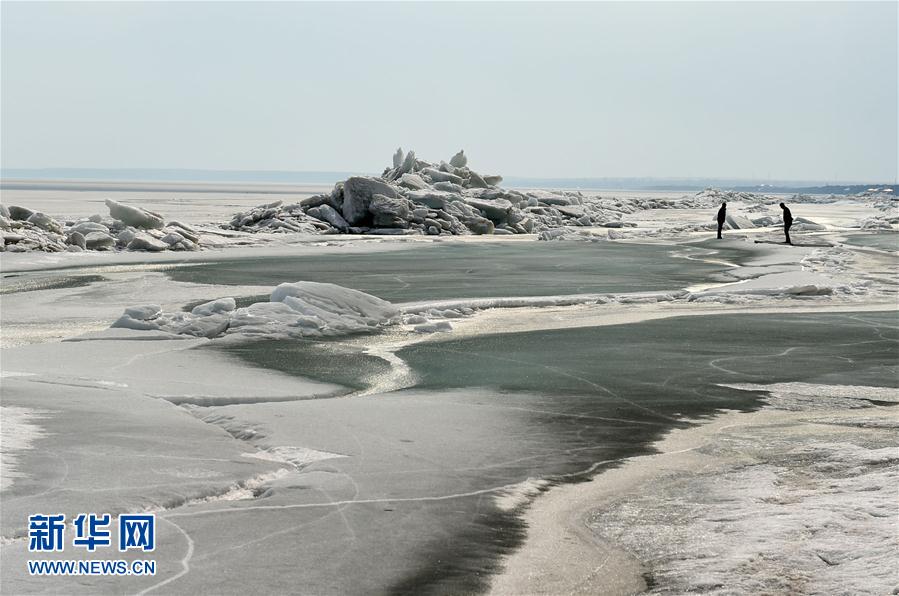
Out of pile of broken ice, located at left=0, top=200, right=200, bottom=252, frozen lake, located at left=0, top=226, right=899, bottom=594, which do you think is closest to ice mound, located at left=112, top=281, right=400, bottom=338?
frozen lake, located at left=0, top=226, right=899, bottom=594

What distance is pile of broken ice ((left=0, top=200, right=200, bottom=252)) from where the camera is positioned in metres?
21.5

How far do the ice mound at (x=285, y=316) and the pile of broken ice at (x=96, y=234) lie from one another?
11.7 metres

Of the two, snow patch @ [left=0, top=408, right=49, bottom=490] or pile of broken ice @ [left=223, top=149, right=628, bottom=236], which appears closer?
snow patch @ [left=0, top=408, right=49, bottom=490]

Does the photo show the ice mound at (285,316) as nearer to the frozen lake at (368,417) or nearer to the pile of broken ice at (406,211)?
the frozen lake at (368,417)

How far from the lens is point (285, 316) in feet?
36.4

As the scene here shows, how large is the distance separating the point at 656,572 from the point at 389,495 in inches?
60.6

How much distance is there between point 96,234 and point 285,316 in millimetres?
13953

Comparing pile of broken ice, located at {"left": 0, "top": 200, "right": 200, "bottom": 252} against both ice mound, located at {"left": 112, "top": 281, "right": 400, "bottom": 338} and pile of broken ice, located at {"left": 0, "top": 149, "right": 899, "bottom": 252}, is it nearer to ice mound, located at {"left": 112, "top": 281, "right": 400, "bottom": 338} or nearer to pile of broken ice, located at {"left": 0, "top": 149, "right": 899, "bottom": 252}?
pile of broken ice, located at {"left": 0, "top": 149, "right": 899, "bottom": 252}

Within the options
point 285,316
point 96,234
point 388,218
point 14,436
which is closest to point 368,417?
point 14,436

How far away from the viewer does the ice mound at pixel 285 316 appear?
1040cm

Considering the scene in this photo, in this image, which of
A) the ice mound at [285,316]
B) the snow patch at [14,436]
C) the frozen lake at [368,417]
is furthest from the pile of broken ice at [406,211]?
the snow patch at [14,436]

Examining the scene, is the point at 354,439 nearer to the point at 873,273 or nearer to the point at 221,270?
the point at 221,270

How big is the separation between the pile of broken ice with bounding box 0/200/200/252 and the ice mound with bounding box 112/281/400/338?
1170 centimetres

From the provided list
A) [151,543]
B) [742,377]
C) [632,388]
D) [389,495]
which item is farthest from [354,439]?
[742,377]
